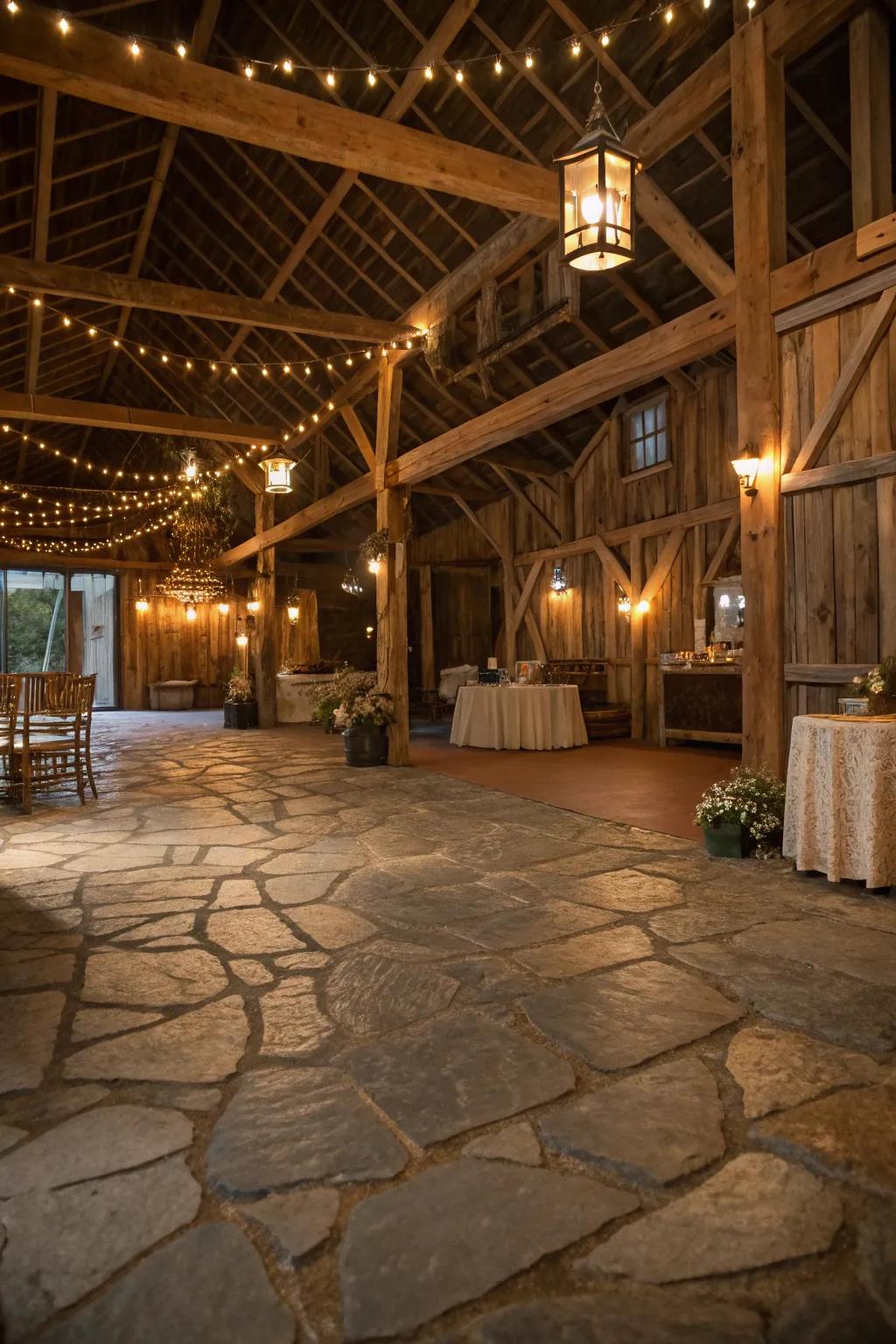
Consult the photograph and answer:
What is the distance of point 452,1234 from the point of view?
1.55 meters

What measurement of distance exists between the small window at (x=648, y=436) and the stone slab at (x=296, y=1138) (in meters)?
9.97

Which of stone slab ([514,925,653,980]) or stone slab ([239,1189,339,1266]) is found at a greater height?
stone slab ([514,925,653,980])

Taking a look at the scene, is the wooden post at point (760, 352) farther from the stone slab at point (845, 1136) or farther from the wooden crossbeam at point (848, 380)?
the stone slab at point (845, 1136)

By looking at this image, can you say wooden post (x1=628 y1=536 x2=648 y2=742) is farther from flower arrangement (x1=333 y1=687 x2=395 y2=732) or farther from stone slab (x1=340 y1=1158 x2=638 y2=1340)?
stone slab (x1=340 y1=1158 x2=638 y2=1340)

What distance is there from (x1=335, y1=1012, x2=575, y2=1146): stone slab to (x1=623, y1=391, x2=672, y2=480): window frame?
31.2ft

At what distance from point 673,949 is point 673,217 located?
4.94 meters

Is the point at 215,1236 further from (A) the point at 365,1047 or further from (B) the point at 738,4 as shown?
(B) the point at 738,4

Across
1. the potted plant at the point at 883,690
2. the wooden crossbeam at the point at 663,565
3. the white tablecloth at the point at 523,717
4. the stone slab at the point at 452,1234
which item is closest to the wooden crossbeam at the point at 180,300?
the white tablecloth at the point at 523,717

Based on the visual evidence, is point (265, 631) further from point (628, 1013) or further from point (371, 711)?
point (628, 1013)

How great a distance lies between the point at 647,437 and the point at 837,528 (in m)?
6.90

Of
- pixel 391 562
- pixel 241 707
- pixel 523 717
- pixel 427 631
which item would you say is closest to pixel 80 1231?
pixel 391 562

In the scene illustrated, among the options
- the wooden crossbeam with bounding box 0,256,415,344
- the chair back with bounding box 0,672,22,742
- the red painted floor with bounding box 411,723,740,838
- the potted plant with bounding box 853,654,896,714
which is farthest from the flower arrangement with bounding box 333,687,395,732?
the potted plant with bounding box 853,654,896,714

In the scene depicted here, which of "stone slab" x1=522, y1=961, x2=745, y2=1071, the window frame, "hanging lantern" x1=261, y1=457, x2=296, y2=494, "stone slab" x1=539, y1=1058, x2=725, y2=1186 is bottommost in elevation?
"stone slab" x1=539, y1=1058, x2=725, y2=1186

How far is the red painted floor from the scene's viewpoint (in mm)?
5918
